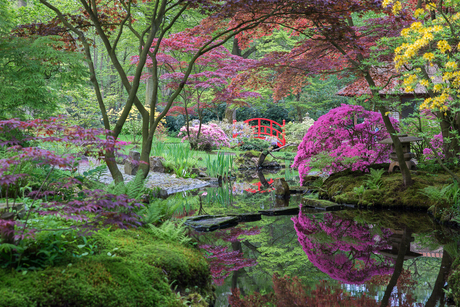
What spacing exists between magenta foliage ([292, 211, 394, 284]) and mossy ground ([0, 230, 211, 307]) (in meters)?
1.45

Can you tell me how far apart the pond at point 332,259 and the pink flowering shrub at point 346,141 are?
1733mm

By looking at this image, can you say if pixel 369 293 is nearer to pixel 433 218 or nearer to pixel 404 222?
pixel 404 222

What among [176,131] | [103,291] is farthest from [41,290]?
[176,131]

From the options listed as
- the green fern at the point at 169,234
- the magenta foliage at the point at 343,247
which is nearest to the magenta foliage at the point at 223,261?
the green fern at the point at 169,234

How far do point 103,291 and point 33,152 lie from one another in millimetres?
1043

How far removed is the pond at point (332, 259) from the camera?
338cm

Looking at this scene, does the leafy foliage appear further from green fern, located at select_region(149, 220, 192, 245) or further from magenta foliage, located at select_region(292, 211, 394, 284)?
green fern, located at select_region(149, 220, 192, 245)

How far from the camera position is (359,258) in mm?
4367

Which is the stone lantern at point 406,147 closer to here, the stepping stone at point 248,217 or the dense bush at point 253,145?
the stepping stone at point 248,217

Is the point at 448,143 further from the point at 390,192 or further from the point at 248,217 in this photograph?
the point at 248,217

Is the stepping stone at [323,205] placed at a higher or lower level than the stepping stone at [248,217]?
higher

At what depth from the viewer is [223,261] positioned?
4270 mm

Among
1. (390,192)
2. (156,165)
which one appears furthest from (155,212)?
(156,165)

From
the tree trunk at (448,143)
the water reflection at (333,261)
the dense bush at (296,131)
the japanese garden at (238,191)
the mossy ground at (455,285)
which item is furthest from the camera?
the dense bush at (296,131)
